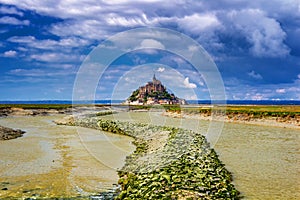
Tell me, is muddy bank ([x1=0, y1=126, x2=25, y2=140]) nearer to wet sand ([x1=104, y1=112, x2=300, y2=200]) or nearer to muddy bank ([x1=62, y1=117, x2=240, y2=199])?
muddy bank ([x1=62, y1=117, x2=240, y2=199])

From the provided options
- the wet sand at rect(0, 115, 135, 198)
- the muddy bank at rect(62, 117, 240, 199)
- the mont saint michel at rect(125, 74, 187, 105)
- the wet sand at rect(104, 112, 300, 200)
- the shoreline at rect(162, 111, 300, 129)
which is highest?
the mont saint michel at rect(125, 74, 187, 105)

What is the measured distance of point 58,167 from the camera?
53.0 ft

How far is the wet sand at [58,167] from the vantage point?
1211cm

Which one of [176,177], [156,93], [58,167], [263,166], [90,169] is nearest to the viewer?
[176,177]

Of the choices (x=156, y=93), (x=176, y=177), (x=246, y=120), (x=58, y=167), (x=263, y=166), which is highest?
(x=156, y=93)

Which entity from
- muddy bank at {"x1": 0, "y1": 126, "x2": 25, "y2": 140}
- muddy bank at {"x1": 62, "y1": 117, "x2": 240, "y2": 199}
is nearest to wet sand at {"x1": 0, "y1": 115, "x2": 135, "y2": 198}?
muddy bank at {"x1": 62, "y1": 117, "x2": 240, "y2": 199}

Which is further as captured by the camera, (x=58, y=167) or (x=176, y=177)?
(x=58, y=167)

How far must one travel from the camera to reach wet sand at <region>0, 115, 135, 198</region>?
1211cm

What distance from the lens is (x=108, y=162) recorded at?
57.4ft

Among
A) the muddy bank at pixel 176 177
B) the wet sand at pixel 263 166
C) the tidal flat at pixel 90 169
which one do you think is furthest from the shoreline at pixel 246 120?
the muddy bank at pixel 176 177

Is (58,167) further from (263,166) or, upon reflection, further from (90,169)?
(263,166)

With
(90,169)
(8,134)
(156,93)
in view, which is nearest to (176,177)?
(90,169)

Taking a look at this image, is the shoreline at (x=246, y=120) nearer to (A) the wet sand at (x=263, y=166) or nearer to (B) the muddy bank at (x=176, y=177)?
(A) the wet sand at (x=263, y=166)

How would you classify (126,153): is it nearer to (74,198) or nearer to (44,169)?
(44,169)
